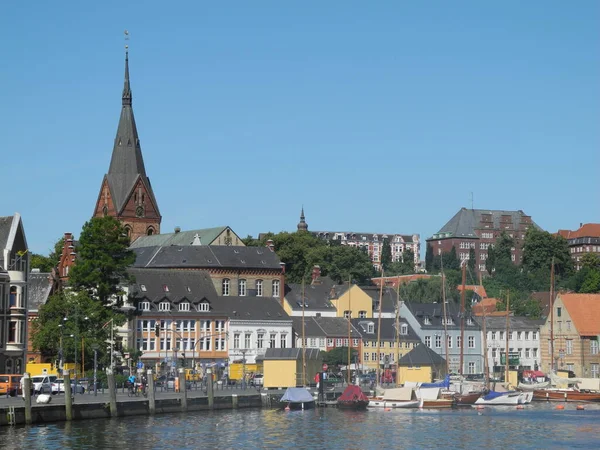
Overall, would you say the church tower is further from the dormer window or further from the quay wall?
the quay wall

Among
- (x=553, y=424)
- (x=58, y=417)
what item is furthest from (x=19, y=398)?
(x=553, y=424)

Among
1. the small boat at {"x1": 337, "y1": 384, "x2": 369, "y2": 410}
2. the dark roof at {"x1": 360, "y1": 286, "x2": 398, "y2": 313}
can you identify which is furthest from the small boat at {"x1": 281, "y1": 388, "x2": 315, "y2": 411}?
the dark roof at {"x1": 360, "y1": 286, "x2": 398, "y2": 313}

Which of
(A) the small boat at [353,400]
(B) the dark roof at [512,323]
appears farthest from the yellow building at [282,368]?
(B) the dark roof at [512,323]

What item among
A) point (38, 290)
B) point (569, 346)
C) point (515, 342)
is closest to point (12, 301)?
point (38, 290)

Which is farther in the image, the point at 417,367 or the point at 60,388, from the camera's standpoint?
the point at 417,367

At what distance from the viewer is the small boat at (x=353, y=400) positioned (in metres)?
96.4

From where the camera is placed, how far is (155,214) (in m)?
191

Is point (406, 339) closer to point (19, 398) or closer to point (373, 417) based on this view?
point (373, 417)

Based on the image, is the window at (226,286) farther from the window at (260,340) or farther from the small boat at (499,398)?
the small boat at (499,398)

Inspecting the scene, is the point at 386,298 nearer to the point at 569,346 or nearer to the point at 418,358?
the point at 569,346

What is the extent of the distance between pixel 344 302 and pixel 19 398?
7770 centimetres

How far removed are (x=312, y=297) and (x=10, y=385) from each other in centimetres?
7424

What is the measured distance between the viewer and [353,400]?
96.3 metres

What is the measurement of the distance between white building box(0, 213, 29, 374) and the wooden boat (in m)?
44.5
